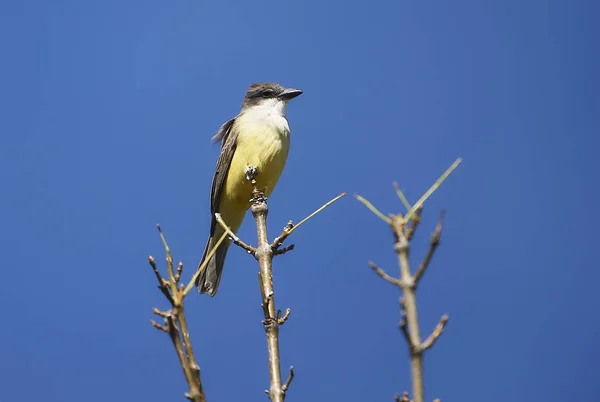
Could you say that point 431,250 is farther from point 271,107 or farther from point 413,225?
point 271,107

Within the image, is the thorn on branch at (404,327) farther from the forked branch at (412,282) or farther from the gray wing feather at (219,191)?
the gray wing feather at (219,191)

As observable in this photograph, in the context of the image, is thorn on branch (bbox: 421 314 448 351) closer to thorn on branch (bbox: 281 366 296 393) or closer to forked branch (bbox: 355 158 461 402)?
forked branch (bbox: 355 158 461 402)

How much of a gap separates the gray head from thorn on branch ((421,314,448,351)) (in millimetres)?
6885

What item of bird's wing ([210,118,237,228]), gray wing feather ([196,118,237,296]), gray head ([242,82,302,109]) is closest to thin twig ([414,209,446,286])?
gray wing feather ([196,118,237,296])

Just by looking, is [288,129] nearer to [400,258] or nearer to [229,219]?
[229,219]

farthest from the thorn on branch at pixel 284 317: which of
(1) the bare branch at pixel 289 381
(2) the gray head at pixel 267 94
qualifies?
(2) the gray head at pixel 267 94

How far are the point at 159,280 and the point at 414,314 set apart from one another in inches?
32.8

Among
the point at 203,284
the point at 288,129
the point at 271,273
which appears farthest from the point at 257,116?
the point at 271,273

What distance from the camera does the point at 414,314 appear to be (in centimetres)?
172

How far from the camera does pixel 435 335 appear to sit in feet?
6.22

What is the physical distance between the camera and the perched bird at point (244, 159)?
7.66 metres

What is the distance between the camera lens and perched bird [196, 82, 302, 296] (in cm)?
766

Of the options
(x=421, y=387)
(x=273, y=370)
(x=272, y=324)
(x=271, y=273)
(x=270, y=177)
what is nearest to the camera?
(x=421, y=387)

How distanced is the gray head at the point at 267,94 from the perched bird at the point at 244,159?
1 cm
